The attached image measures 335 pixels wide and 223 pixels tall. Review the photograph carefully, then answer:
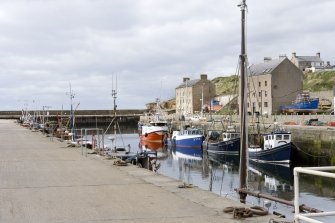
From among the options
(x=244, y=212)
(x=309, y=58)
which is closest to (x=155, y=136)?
(x=244, y=212)

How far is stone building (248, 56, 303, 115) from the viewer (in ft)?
240

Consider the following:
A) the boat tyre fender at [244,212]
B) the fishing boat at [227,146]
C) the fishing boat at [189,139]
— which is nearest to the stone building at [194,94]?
the fishing boat at [189,139]

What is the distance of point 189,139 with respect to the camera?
51312 mm

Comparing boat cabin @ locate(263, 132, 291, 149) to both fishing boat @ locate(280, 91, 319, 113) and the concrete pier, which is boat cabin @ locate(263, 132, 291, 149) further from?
fishing boat @ locate(280, 91, 319, 113)

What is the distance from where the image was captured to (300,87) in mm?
76500

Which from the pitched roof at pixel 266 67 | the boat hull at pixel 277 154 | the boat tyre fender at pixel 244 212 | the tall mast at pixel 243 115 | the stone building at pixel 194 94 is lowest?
the boat hull at pixel 277 154

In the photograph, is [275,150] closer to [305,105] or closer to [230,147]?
[230,147]

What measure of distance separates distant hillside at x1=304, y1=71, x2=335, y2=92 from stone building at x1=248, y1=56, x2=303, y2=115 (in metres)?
21.0

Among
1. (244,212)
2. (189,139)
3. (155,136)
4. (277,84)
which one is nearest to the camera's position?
(244,212)

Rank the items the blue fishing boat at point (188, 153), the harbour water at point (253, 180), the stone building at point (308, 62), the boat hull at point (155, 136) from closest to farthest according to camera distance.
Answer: the harbour water at point (253, 180), the blue fishing boat at point (188, 153), the boat hull at point (155, 136), the stone building at point (308, 62)

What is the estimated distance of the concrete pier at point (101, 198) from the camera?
8664 mm

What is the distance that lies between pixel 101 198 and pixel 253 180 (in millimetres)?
19332

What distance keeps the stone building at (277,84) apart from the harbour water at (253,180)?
31.1 m

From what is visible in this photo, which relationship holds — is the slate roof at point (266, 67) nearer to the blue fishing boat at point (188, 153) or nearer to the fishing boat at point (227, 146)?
the blue fishing boat at point (188, 153)
